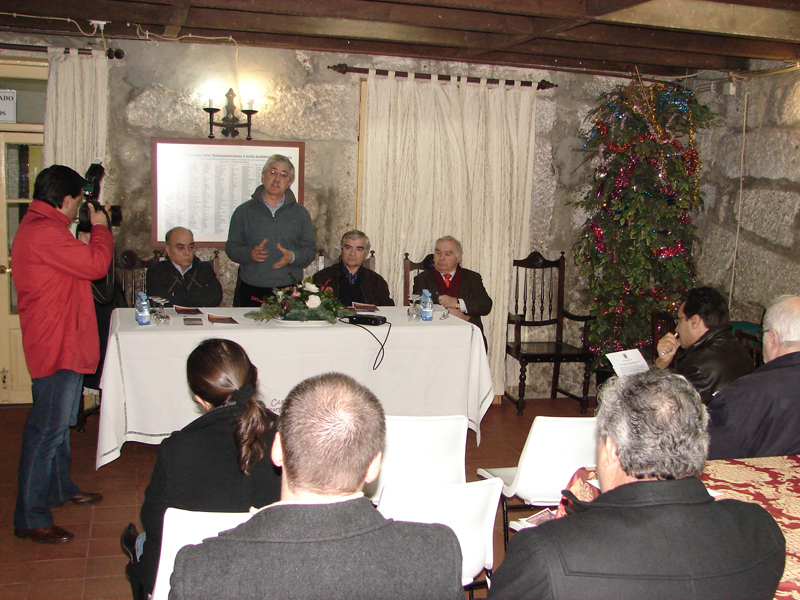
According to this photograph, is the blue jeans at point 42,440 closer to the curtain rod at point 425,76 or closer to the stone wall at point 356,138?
the stone wall at point 356,138

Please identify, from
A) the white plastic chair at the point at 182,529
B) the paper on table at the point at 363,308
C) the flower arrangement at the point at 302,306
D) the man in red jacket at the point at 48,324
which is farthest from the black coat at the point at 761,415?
the man in red jacket at the point at 48,324

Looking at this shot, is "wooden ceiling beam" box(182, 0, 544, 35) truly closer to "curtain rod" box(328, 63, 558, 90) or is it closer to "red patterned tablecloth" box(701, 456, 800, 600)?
"curtain rod" box(328, 63, 558, 90)

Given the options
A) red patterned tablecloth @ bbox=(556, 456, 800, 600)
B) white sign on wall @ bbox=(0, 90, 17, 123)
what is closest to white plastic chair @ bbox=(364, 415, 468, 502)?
red patterned tablecloth @ bbox=(556, 456, 800, 600)

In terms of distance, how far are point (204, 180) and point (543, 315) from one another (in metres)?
2.95

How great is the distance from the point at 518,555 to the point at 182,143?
4443 millimetres

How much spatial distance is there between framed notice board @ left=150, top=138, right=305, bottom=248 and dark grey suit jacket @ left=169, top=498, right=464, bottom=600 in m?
4.19

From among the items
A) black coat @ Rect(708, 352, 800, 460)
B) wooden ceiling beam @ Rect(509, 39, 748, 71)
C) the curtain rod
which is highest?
wooden ceiling beam @ Rect(509, 39, 748, 71)

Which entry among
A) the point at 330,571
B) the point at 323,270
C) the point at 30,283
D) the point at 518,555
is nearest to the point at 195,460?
the point at 330,571

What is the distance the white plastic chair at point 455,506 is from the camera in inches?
76.1

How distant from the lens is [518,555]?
3.98 feet

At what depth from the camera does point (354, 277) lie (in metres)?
5.00

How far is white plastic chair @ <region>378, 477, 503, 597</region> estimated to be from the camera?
1934mm

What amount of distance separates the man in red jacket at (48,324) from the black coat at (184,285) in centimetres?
143

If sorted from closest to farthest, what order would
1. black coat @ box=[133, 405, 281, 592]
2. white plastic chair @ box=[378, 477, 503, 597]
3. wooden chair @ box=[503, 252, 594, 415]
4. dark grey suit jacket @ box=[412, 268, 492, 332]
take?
black coat @ box=[133, 405, 281, 592], white plastic chair @ box=[378, 477, 503, 597], dark grey suit jacket @ box=[412, 268, 492, 332], wooden chair @ box=[503, 252, 594, 415]
